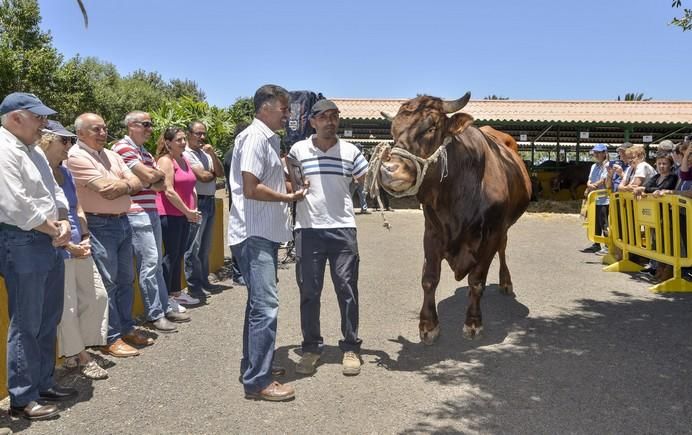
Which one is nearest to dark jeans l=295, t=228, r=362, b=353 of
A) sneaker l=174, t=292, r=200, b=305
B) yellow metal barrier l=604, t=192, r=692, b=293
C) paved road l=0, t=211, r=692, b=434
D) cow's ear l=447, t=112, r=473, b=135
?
paved road l=0, t=211, r=692, b=434

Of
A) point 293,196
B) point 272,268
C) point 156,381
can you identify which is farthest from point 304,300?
point 156,381

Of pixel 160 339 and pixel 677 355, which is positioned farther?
pixel 160 339

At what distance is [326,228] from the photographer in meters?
4.16

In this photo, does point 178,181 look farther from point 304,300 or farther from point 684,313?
point 684,313

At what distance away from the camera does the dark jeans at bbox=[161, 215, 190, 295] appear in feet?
→ 19.0

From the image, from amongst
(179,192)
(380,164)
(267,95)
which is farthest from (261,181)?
(179,192)

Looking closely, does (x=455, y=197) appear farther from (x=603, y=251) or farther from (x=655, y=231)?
(x=603, y=251)

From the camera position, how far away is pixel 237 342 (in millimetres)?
4945

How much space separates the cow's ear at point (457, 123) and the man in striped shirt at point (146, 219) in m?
2.76

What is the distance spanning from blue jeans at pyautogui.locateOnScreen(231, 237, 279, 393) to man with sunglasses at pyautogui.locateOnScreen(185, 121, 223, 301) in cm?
296

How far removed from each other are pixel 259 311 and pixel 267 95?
4.91 feet

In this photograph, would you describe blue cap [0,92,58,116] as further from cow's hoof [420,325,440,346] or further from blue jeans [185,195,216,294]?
cow's hoof [420,325,440,346]

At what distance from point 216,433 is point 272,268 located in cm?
111

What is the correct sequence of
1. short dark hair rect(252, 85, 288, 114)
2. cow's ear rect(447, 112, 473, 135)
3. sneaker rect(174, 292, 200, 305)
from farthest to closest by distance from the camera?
sneaker rect(174, 292, 200, 305)
cow's ear rect(447, 112, 473, 135)
short dark hair rect(252, 85, 288, 114)
